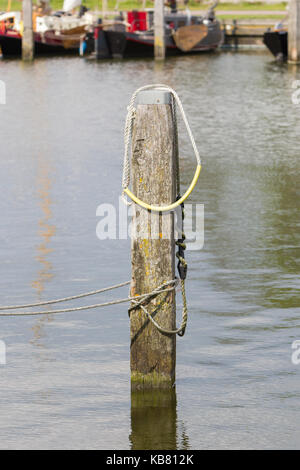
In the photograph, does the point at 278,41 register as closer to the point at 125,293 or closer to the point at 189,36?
Result: the point at 189,36

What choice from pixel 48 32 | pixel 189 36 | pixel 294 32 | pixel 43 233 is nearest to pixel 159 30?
pixel 189 36

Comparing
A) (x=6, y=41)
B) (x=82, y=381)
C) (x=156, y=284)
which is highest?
(x=6, y=41)

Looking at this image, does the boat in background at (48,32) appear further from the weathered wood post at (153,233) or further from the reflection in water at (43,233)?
the weathered wood post at (153,233)

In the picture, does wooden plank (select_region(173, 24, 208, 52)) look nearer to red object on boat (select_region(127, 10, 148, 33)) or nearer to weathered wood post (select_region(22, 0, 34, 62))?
red object on boat (select_region(127, 10, 148, 33))

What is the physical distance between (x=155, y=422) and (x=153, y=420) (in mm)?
32

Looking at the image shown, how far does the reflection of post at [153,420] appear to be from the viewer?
6.64 m

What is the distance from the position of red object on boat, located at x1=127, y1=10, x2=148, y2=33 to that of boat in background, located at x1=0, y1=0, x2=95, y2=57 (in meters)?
2.25

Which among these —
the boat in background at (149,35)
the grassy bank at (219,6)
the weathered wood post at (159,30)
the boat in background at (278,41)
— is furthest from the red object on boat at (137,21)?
the grassy bank at (219,6)

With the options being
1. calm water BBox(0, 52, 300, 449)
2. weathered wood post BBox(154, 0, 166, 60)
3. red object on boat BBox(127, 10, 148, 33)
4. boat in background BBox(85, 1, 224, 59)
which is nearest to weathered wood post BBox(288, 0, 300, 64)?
weathered wood post BBox(154, 0, 166, 60)

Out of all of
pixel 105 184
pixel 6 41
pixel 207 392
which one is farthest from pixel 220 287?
pixel 6 41

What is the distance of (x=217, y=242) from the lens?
11734 mm

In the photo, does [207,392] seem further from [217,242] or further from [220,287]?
[217,242]

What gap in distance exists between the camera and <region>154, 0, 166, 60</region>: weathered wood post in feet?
129
